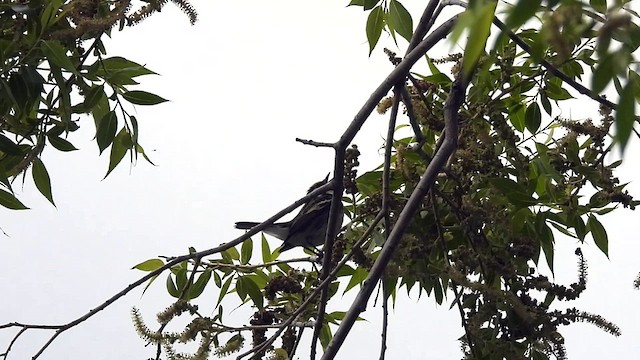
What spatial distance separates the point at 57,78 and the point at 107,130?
0.16 m

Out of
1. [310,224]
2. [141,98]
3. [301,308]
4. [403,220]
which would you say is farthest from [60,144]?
[310,224]

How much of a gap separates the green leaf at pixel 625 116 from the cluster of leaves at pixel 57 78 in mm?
1012

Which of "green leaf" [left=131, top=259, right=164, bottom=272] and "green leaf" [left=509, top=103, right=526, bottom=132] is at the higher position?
"green leaf" [left=509, top=103, right=526, bottom=132]

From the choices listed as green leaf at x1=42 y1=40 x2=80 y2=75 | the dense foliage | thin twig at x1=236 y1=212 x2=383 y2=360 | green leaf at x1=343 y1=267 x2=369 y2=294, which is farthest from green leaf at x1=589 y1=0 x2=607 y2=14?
green leaf at x1=42 y1=40 x2=80 y2=75

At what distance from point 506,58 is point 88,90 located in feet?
2.84

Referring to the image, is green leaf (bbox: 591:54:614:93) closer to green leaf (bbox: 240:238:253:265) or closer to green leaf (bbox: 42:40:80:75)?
green leaf (bbox: 42:40:80:75)

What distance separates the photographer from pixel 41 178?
167 centimetres

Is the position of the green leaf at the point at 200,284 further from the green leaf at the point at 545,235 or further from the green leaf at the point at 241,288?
the green leaf at the point at 545,235

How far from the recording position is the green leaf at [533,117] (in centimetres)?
174

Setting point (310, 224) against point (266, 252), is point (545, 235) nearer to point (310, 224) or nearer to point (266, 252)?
point (266, 252)

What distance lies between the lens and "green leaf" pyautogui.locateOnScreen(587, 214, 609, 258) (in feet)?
5.50

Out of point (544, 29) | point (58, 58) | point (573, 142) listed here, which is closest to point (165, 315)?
point (58, 58)

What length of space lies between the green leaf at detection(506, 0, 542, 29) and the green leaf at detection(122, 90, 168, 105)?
1.25 m

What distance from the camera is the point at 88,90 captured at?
5.49 feet
